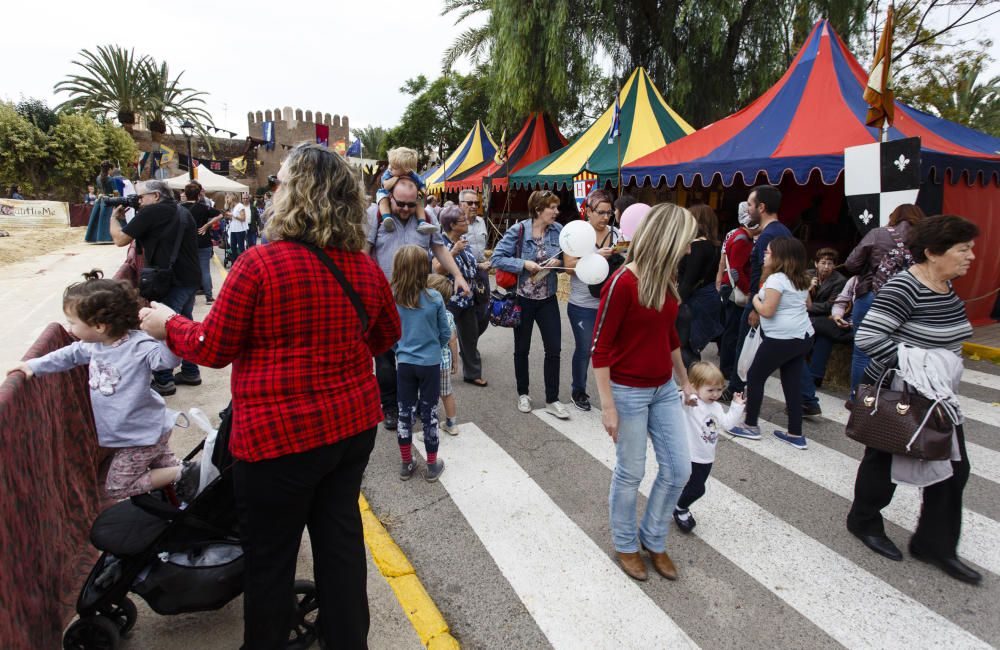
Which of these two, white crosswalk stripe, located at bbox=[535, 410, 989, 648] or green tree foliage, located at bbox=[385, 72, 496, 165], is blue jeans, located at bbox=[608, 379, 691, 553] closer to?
white crosswalk stripe, located at bbox=[535, 410, 989, 648]

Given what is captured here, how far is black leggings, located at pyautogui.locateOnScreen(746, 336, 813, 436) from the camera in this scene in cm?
442

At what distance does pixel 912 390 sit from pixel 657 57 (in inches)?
647

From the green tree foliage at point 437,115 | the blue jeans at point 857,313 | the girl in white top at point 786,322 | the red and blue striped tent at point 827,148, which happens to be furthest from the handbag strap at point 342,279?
the green tree foliage at point 437,115

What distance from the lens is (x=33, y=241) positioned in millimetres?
17016

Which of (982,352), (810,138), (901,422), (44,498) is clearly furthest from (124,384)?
(982,352)

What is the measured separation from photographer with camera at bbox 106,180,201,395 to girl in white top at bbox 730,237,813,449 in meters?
5.35

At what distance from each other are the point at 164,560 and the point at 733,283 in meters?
5.18

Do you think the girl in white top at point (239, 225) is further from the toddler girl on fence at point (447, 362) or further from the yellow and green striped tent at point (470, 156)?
the toddler girl on fence at point (447, 362)

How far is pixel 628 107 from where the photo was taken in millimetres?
12797

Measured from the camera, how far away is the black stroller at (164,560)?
2154mm

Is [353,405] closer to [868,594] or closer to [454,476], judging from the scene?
[454,476]

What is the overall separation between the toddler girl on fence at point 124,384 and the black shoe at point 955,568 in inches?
153

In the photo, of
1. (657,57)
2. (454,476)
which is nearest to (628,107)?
(657,57)

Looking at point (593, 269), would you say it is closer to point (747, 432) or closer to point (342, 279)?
point (747, 432)
